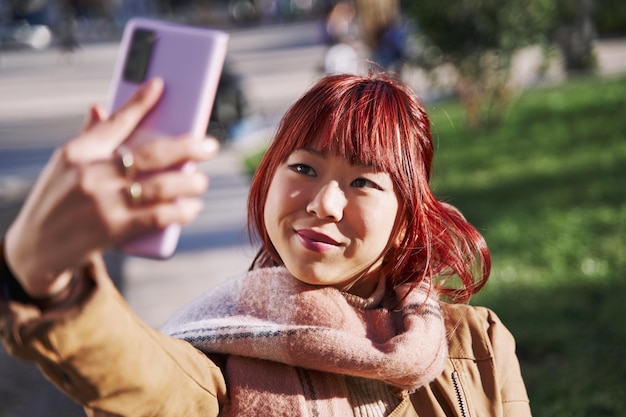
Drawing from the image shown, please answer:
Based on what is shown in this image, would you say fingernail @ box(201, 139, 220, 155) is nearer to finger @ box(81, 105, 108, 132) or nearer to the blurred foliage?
finger @ box(81, 105, 108, 132)

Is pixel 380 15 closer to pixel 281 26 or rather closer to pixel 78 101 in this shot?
pixel 78 101

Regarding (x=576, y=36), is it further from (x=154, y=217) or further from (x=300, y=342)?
(x=154, y=217)

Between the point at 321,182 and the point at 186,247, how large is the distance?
526 centimetres

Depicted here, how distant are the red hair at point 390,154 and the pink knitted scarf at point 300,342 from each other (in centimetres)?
14

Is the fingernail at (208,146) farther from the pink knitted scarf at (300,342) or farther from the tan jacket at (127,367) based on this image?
the pink knitted scarf at (300,342)

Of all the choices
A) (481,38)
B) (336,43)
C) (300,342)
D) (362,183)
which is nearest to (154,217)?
(300,342)

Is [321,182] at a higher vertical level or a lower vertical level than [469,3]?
higher

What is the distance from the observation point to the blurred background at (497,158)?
470 centimetres

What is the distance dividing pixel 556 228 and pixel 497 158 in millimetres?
2413

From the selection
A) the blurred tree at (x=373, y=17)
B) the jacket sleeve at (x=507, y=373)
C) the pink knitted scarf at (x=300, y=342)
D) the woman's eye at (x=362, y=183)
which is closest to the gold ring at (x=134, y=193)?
the pink knitted scarf at (x=300, y=342)

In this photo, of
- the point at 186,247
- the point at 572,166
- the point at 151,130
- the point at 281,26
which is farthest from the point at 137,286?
the point at 281,26

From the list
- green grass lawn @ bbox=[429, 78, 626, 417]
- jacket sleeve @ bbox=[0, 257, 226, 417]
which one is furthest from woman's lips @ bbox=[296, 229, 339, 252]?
green grass lawn @ bbox=[429, 78, 626, 417]

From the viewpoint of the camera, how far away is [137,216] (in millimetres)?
1083

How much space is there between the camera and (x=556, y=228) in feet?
21.2
